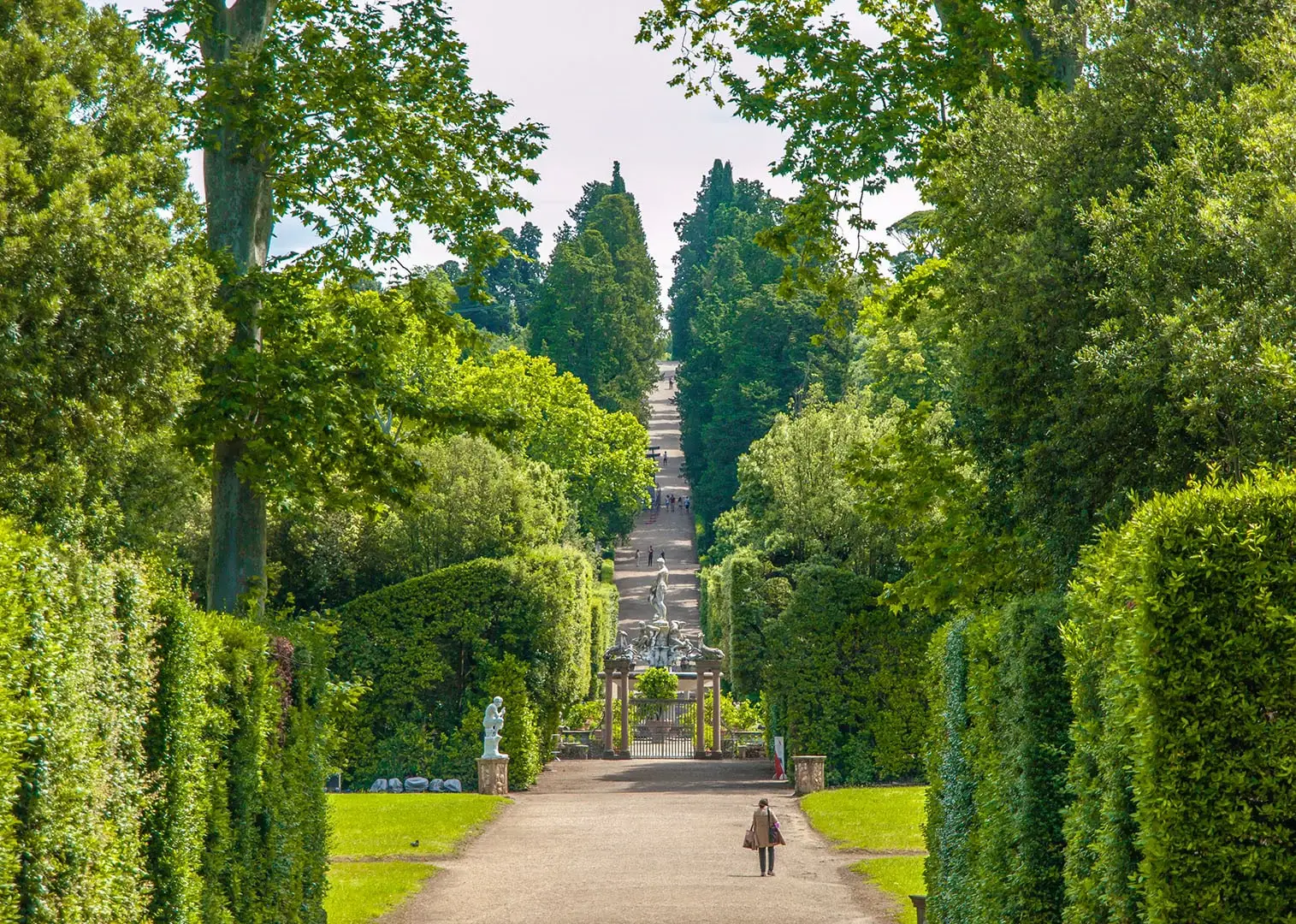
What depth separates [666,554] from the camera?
8856 centimetres

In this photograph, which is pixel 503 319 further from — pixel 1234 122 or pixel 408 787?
pixel 1234 122

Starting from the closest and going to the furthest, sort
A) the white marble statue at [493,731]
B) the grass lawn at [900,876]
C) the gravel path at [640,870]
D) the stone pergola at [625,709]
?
1. the gravel path at [640,870]
2. the grass lawn at [900,876]
3. the white marble statue at [493,731]
4. the stone pergola at [625,709]

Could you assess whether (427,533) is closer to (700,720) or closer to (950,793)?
(700,720)

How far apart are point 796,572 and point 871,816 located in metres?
8.12

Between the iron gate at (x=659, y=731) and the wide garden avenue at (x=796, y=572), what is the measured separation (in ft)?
→ 38.1

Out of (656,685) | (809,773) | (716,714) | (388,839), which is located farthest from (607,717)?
(388,839)

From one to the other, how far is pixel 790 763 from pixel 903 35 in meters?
19.2

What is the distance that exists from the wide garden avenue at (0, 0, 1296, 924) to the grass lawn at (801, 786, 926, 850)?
0.32 metres

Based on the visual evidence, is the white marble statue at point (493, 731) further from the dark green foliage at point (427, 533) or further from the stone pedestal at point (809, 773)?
the stone pedestal at point (809, 773)

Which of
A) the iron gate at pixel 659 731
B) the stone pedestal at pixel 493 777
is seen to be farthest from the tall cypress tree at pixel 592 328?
the stone pedestal at pixel 493 777

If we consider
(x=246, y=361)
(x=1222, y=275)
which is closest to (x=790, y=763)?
(x=246, y=361)

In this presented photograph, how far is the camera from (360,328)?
17.6 metres

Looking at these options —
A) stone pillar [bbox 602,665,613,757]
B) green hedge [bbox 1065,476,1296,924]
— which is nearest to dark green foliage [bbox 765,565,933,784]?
stone pillar [bbox 602,665,613,757]

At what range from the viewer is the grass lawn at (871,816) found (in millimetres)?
23078
